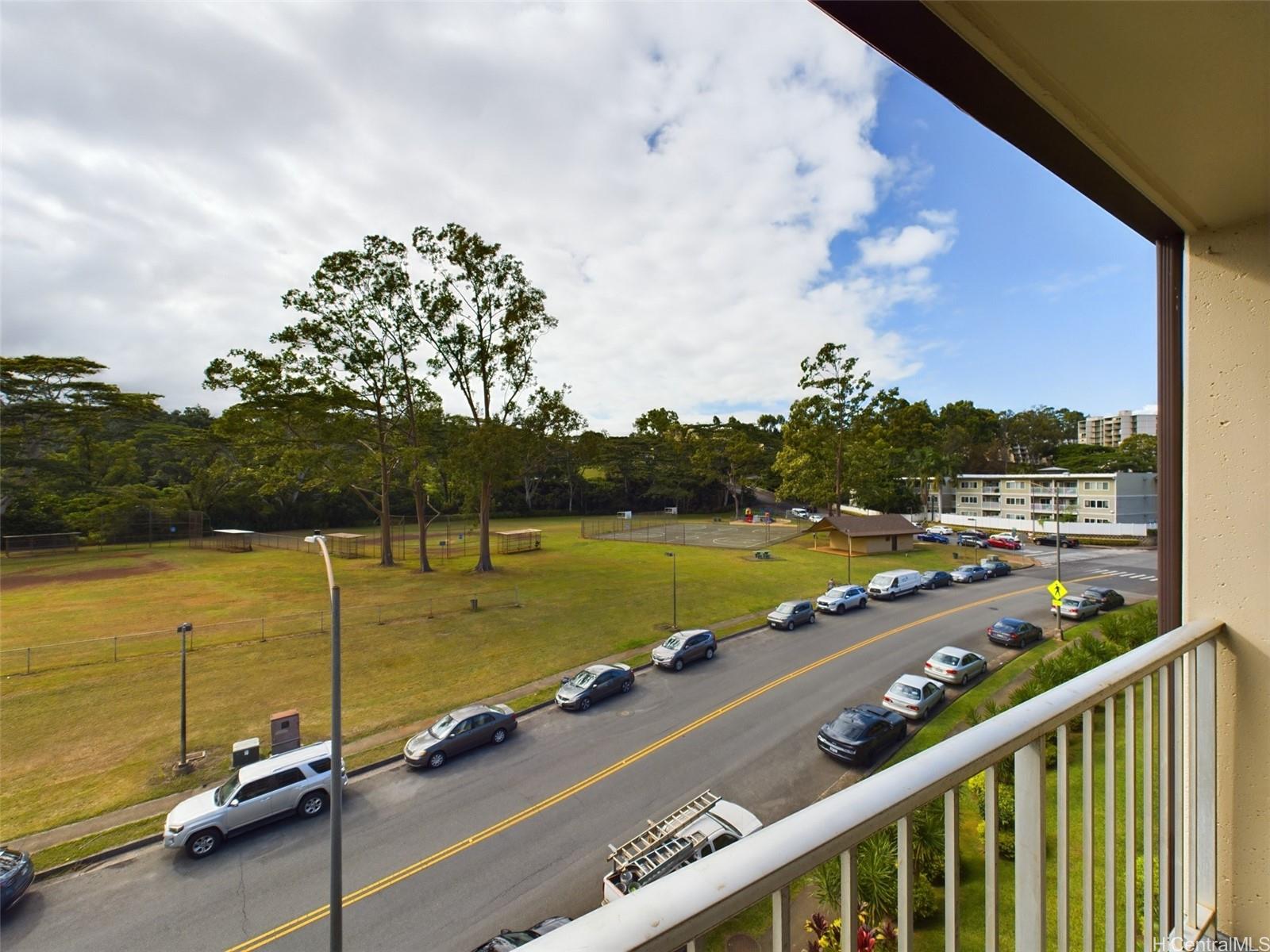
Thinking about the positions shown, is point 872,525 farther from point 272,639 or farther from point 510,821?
point 272,639

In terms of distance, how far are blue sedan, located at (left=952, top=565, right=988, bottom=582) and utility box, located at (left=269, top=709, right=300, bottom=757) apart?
2273 centimetres

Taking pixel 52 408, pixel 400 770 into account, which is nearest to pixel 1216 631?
pixel 400 770

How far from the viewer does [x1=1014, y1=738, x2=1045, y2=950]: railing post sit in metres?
1.02

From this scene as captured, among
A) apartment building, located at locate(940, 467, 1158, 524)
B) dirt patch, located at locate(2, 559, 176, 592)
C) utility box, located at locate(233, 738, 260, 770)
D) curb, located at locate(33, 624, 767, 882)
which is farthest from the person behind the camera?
Answer: apartment building, located at locate(940, 467, 1158, 524)

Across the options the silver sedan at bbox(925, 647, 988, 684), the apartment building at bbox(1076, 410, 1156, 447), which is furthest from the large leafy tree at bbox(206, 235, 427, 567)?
the apartment building at bbox(1076, 410, 1156, 447)

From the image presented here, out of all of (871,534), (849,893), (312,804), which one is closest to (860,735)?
(312,804)

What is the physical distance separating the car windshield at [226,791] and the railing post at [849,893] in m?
8.88

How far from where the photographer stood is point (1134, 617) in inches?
439

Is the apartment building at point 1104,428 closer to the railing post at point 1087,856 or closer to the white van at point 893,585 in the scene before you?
the white van at point 893,585

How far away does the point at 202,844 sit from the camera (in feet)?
21.4

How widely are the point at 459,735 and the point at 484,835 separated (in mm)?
2136

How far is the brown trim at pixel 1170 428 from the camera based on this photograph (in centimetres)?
206

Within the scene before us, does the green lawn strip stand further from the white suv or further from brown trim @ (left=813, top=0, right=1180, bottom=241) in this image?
brown trim @ (left=813, top=0, right=1180, bottom=241)

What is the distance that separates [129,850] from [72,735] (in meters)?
4.38
